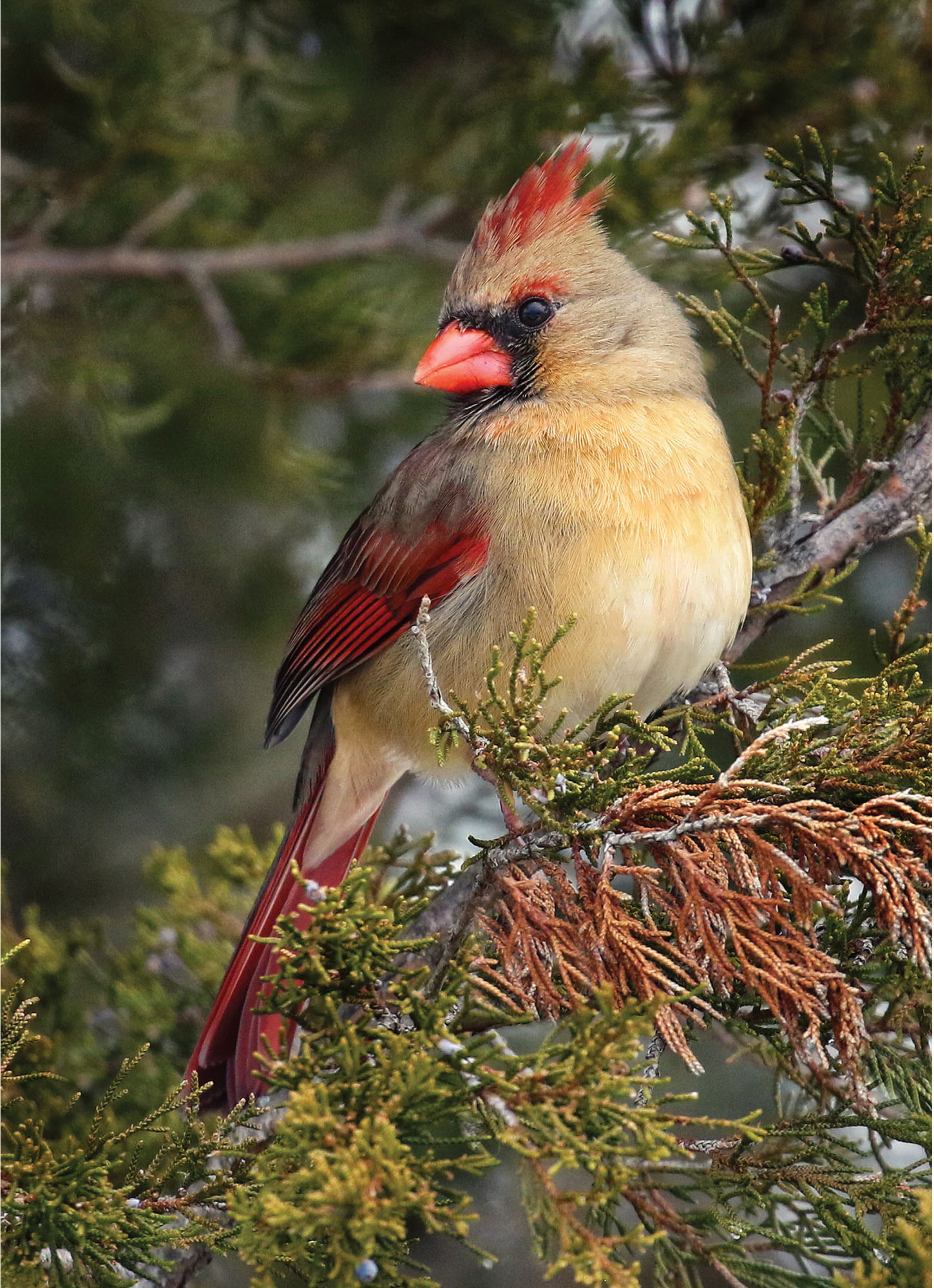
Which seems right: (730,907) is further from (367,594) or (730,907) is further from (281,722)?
(281,722)

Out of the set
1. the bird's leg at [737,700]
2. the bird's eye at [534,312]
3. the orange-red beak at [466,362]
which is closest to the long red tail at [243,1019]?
the bird's leg at [737,700]

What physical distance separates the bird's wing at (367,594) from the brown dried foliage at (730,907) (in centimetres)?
63

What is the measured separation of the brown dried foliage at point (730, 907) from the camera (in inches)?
55.0

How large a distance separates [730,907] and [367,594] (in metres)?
0.98

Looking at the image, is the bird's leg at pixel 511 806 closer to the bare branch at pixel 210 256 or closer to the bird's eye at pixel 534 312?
the bird's eye at pixel 534 312

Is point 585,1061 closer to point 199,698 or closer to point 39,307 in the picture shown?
point 199,698

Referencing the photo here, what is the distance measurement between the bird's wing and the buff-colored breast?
1.6 inches

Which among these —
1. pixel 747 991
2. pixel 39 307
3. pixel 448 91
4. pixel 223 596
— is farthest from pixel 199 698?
pixel 747 991

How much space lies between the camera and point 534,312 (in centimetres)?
219

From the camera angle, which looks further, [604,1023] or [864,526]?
[864,526]

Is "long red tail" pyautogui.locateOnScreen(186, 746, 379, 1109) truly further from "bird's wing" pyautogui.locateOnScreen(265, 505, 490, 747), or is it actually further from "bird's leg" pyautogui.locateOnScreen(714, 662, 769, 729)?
"bird's leg" pyautogui.locateOnScreen(714, 662, 769, 729)

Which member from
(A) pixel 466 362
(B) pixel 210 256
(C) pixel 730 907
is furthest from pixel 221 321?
(C) pixel 730 907

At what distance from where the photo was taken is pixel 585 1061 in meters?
1.27

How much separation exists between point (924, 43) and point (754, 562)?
1.51m
